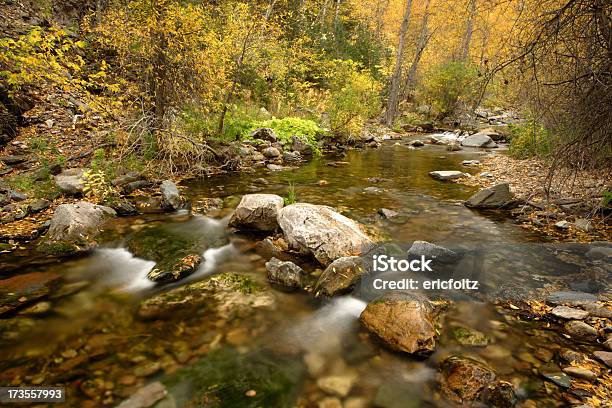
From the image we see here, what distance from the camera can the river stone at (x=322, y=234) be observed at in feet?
16.4

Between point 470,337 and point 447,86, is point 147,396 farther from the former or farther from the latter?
point 447,86

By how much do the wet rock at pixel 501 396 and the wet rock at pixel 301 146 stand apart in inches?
446

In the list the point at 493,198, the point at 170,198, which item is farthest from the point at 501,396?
the point at 170,198

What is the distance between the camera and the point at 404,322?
11.3ft

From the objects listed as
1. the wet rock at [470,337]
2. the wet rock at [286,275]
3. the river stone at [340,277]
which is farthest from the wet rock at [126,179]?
the wet rock at [470,337]

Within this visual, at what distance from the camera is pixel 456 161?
1330cm

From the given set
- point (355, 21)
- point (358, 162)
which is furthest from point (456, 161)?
point (355, 21)

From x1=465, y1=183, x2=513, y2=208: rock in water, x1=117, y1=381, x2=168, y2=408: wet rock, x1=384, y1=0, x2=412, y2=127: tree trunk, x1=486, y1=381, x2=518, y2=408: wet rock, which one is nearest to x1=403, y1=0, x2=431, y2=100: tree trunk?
x1=384, y1=0, x2=412, y2=127: tree trunk

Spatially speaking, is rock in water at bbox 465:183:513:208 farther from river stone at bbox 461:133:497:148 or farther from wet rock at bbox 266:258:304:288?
river stone at bbox 461:133:497:148

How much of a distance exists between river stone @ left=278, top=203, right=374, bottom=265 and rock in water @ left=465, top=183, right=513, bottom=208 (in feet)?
11.1

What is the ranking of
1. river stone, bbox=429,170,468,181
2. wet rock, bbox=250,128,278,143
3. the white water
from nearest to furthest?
the white water, river stone, bbox=429,170,468,181, wet rock, bbox=250,128,278,143

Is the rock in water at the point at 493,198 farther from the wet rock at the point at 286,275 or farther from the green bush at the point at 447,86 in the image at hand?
the green bush at the point at 447,86

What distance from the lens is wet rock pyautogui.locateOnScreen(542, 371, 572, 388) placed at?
2.88 m

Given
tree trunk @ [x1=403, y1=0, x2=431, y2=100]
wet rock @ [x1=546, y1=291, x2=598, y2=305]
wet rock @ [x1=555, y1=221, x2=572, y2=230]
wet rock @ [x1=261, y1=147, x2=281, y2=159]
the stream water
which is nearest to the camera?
the stream water
